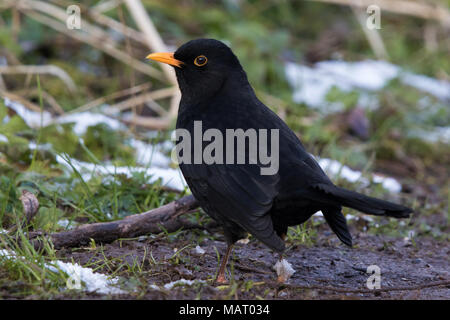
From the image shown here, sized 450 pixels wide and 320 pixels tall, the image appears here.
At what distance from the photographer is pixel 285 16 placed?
934 centimetres

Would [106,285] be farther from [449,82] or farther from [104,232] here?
[449,82]

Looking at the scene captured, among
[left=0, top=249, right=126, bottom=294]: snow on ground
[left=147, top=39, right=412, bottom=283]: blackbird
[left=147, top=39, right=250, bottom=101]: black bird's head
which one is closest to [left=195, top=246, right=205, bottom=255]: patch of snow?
[left=147, top=39, right=412, bottom=283]: blackbird

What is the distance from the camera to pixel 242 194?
3201 millimetres

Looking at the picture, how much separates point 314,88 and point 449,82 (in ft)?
7.98

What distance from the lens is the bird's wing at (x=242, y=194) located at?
3.14 m

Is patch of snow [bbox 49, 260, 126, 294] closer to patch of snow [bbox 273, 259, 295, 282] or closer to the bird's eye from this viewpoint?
patch of snow [bbox 273, 259, 295, 282]

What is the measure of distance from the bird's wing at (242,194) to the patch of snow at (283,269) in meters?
0.36

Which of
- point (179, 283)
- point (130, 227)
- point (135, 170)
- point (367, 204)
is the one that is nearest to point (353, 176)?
point (135, 170)

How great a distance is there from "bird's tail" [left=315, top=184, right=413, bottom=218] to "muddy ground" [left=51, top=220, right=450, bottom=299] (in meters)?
0.46

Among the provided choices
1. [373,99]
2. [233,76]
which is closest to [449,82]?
[373,99]

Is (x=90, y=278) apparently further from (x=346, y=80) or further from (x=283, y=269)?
(x=346, y=80)

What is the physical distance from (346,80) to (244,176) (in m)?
5.39

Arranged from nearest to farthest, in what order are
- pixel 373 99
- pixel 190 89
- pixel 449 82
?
pixel 190 89, pixel 373 99, pixel 449 82

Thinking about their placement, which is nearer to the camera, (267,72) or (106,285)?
(106,285)
